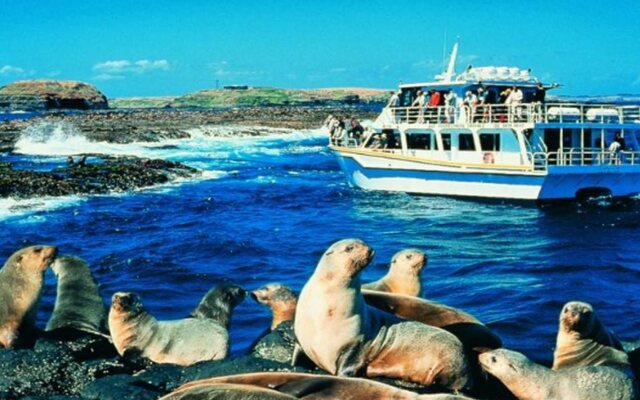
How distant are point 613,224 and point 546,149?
10.8ft

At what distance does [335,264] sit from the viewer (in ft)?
20.9

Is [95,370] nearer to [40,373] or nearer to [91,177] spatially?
[40,373]

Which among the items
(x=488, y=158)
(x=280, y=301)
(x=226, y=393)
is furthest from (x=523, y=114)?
(x=226, y=393)

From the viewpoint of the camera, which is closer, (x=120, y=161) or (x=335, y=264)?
(x=335, y=264)

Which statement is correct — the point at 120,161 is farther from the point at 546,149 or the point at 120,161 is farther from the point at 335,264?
the point at 335,264

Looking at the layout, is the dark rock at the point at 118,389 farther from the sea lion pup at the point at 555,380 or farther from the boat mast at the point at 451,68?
the boat mast at the point at 451,68

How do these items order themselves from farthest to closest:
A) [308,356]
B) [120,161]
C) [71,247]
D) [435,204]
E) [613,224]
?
[120,161] → [435,204] → [613,224] → [71,247] → [308,356]

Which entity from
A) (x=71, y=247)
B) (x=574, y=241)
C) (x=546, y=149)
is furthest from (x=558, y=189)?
(x=71, y=247)

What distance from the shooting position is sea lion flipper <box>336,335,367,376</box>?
618 cm

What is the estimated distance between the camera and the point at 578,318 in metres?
6.77

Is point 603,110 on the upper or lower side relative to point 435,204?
upper

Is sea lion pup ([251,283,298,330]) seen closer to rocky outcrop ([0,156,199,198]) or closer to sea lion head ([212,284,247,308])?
sea lion head ([212,284,247,308])

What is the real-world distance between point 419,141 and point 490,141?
282cm

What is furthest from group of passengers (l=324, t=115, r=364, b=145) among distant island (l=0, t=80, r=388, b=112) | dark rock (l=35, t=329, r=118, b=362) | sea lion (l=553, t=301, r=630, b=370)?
distant island (l=0, t=80, r=388, b=112)
